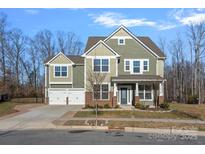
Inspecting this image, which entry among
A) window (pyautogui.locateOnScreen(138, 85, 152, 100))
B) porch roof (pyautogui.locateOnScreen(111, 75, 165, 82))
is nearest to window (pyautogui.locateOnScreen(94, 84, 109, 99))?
porch roof (pyautogui.locateOnScreen(111, 75, 165, 82))

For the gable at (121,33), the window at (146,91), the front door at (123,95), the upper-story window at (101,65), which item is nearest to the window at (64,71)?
the upper-story window at (101,65)

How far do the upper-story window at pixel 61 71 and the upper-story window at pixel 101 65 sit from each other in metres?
6.53

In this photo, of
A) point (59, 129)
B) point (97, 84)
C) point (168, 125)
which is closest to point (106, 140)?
point (59, 129)

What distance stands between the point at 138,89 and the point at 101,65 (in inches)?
188

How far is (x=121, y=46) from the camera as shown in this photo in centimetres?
4531

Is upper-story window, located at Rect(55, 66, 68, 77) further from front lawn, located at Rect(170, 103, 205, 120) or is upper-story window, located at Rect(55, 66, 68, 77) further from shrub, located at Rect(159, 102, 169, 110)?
front lawn, located at Rect(170, 103, 205, 120)

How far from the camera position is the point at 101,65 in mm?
44062

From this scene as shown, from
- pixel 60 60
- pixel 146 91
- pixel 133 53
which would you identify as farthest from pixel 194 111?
pixel 60 60

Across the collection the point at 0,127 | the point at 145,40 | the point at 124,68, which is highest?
the point at 145,40

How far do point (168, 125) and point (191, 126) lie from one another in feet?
4.27

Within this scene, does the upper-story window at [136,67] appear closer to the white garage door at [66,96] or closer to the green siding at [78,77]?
the green siding at [78,77]

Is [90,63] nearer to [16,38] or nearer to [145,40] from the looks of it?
[145,40]

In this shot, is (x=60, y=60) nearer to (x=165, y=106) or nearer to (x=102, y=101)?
(x=102, y=101)

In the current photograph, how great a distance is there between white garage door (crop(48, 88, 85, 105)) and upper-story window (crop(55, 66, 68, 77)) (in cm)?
203
